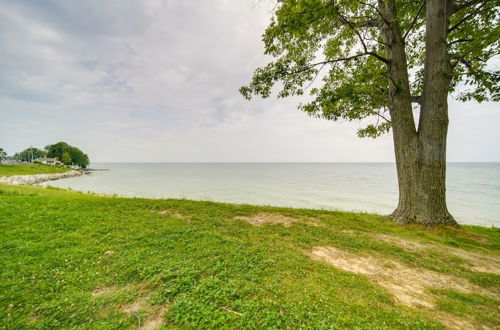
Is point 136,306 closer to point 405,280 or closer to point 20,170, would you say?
point 405,280

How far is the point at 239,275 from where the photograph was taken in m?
3.53

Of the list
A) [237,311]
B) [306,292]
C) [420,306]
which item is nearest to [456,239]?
[420,306]

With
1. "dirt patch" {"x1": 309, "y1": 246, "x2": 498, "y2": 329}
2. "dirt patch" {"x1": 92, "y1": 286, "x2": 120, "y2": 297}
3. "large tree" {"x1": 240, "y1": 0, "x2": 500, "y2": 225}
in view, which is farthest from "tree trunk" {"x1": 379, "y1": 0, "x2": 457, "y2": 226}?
"dirt patch" {"x1": 92, "y1": 286, "x2": 120, "y2": 297}

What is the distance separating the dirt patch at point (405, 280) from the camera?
299cm

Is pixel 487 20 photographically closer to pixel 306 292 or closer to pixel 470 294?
pixel 470 294

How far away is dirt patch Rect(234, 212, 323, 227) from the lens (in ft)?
22.9

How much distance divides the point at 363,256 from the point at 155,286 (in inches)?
182

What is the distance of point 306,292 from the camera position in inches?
122

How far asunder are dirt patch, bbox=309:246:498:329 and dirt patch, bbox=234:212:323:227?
2.38 metres

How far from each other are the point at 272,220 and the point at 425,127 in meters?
6.57

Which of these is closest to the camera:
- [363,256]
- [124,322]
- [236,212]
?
[124,322]

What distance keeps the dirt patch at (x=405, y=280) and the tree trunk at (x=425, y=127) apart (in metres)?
3.66

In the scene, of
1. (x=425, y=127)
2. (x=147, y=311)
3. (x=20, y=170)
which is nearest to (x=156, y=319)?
(x=147, y=311)

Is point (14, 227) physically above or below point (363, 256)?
above
